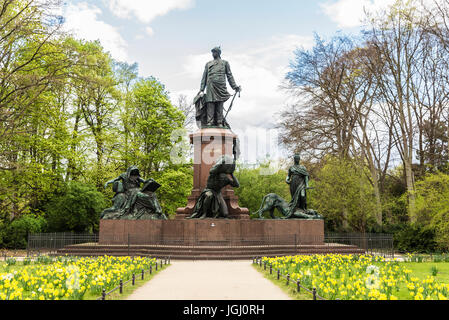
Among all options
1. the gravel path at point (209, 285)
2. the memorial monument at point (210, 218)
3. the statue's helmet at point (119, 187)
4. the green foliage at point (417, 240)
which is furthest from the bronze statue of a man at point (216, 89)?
the green foliage at point (417, 240)

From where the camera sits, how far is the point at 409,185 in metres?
25.2

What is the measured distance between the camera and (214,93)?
71.8ft

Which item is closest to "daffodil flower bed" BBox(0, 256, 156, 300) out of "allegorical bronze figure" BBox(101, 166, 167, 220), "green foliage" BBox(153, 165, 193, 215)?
"allegorical bronze figure" BBox(101, 166, 167, 220)

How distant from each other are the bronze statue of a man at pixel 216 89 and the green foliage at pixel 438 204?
1073 cm

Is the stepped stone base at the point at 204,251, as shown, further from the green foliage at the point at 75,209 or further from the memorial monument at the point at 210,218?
the green foliage at the point at 75,209

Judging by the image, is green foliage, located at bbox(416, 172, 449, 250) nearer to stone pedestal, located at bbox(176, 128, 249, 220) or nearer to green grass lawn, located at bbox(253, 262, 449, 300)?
green grass lawn, located at bbox(253, 262, 449, 300)

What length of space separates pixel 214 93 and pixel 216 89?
9.3 inches

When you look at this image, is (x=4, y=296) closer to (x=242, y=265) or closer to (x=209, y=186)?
(x=242, y=265)

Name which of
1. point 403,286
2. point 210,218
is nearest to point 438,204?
point 210,218

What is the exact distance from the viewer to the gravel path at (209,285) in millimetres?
7898

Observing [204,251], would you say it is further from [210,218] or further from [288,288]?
[288,288]

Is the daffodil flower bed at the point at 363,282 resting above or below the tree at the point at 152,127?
below

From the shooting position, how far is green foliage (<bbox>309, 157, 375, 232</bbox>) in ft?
93.1

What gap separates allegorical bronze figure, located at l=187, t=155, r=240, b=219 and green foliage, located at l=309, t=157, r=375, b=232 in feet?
40.4
